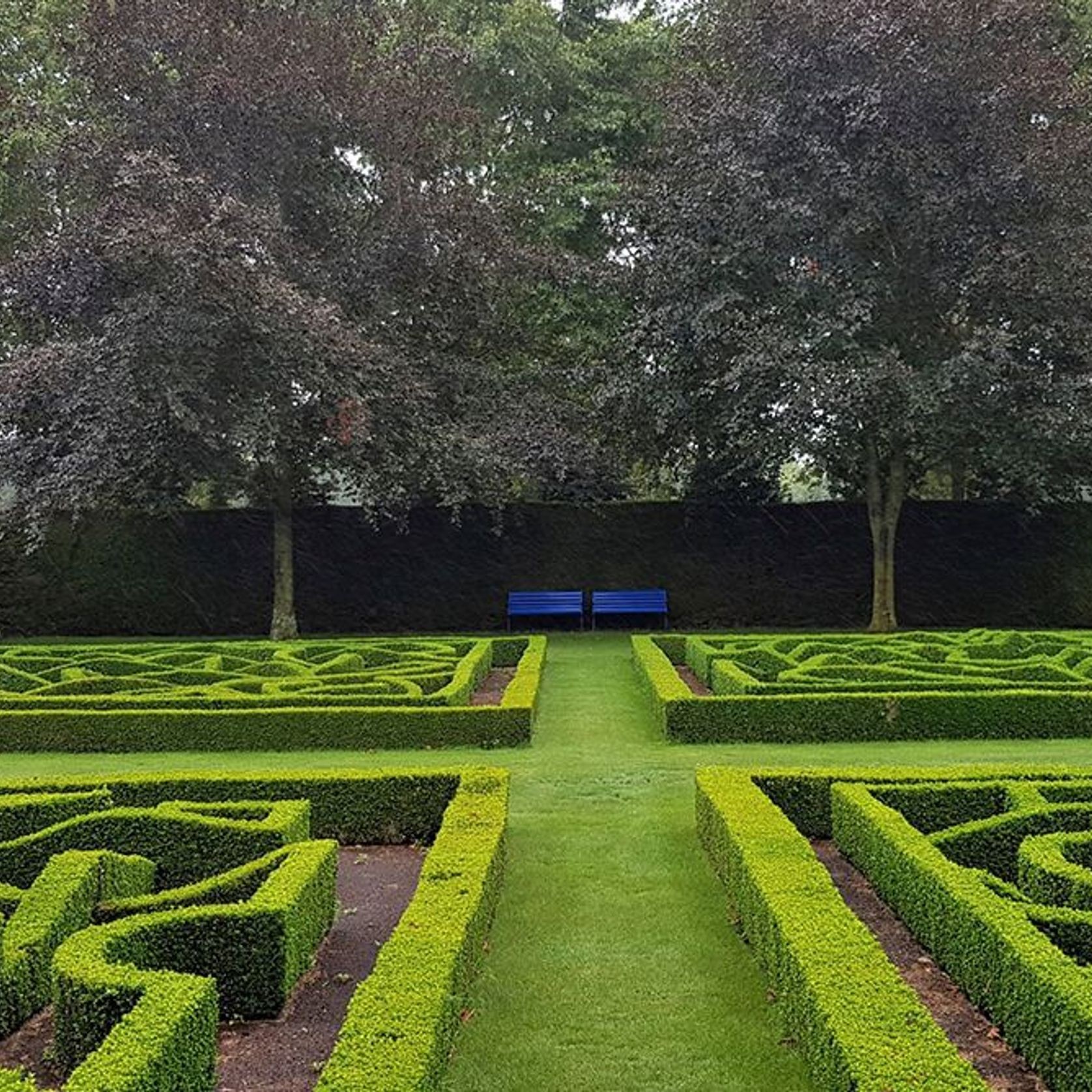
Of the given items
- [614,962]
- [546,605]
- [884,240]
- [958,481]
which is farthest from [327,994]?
[958,481]

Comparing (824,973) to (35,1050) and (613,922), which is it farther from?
(35,1050)

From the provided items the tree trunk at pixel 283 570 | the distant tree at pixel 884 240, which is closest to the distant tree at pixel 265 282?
the tree trunk at pixel 283 570

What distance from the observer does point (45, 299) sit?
1608cm

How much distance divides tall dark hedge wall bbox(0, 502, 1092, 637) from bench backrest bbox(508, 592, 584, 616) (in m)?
0.74

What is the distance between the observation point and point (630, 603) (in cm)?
1902

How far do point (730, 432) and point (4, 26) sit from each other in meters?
14.5

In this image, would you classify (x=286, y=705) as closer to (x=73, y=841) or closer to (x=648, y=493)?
(x=73, y=841)

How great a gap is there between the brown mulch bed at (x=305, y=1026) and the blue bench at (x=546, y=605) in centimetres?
1319

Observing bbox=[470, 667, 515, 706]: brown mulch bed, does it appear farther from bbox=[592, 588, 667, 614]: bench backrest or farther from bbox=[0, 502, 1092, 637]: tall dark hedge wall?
bbox=[0, 502, 1092, 637]: tall dark hedge wall

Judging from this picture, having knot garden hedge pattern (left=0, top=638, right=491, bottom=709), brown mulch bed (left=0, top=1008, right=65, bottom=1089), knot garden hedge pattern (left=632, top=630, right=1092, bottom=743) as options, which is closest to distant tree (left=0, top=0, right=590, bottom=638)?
knot garden hedge pattern (left=0, top=638, right=491, bottom=709)

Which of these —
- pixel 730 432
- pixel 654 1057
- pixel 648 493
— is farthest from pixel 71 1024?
pixel 648 493

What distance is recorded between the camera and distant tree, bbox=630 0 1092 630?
51.3 ft

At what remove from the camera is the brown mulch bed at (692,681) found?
38.9ft

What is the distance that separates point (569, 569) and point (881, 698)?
11010 mm
